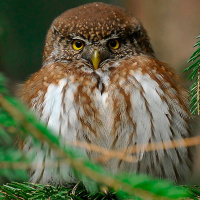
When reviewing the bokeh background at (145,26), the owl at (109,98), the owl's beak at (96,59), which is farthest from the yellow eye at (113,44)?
the bokeh background at (145,26)

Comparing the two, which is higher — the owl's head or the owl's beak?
the owl's head

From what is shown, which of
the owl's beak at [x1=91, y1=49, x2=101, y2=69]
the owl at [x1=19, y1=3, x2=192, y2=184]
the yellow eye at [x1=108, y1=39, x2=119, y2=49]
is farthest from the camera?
the yellow eye at [x1=108, y1=39, x2=119, y2=49]

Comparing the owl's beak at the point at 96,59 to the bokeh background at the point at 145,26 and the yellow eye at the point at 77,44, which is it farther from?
the bokeh background at the point at 145,26

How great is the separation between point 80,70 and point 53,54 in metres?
0.45

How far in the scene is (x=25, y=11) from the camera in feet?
20.3

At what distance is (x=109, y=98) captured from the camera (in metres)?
2.90

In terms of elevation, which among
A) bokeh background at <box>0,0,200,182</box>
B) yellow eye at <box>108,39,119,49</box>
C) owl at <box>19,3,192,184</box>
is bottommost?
owl at <box>19,3,192,184</box>

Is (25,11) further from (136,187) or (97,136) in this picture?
(136,187)

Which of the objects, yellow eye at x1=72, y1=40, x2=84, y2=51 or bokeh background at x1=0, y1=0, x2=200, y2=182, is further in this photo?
bokeh background at x1=0, y1=0, x2=200, y2=182

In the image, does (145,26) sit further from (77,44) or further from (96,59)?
(96,59)

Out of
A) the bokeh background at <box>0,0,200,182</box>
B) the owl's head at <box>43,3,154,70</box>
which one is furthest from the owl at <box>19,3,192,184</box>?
the bokeh background at <box>0,0,200,182</box>

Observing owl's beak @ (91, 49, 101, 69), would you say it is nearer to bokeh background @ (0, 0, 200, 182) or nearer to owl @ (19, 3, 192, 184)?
owl @ (19, 3, 192, 184)

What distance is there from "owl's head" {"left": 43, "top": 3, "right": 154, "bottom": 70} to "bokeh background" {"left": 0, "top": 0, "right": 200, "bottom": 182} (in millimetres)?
1929

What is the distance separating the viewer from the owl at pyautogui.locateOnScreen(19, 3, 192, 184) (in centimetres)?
284
